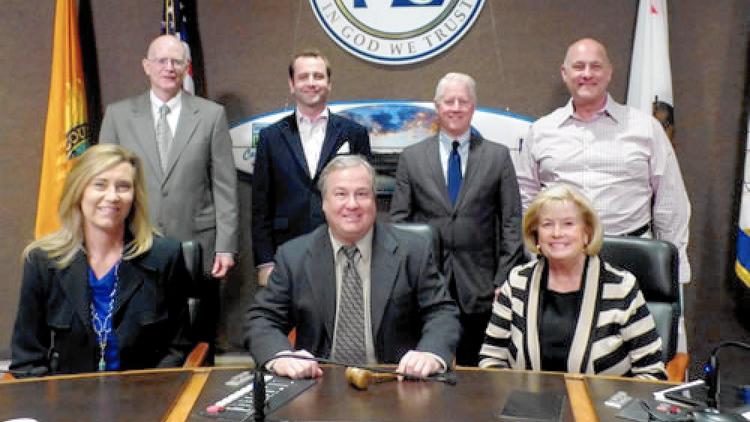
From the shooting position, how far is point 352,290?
7.67ft

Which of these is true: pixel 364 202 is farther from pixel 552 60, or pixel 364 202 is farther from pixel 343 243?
pixel 552 60

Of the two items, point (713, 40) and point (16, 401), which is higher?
point (713, 40)

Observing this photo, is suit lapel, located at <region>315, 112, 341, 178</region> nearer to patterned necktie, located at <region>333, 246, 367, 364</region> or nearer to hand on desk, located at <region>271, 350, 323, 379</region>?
patterned necktie, located at <region>333, 246, 367, 364</region>

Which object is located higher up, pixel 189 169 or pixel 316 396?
pixel 189 169

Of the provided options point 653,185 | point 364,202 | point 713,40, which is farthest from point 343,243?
point 713,40

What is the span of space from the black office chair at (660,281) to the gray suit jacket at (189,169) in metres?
1.72

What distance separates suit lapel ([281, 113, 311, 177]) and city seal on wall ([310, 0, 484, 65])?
76 cm

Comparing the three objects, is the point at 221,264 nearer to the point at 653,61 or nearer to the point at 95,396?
the point at 95,396

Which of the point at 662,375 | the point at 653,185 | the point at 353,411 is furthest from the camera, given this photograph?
the point at 653,185

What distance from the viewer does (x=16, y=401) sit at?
1.78 m

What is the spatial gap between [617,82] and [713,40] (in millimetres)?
486

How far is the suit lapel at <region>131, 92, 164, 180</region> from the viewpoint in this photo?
3408 mm

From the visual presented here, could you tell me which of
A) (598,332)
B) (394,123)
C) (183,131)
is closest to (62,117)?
(183,131)

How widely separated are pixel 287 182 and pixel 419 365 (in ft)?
5.44
